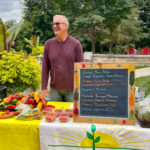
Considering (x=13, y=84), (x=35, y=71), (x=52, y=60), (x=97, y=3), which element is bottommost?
(x=13, y=84)

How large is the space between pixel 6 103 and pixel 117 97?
4.13 ft

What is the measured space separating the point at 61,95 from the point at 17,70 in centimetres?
285

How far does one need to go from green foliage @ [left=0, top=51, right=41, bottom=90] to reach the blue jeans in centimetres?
268

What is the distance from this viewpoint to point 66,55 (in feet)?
8.43

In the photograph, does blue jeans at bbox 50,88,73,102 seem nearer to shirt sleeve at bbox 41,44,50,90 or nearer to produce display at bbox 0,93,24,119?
shirt sleeve at bbox 41,44,50,90

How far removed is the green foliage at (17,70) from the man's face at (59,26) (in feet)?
9.91

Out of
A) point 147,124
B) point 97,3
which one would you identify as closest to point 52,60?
point 147,124

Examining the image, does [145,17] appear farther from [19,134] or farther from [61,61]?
[19,134]

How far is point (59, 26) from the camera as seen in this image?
2373 millimetres

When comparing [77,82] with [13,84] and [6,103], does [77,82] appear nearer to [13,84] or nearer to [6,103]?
[6,103]

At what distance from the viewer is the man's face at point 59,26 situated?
233 cm

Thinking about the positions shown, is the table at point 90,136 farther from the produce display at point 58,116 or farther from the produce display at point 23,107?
the produce display at point 23,107

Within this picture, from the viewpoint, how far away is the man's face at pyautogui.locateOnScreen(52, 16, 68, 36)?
233 cm

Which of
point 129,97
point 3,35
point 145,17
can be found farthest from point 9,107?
point 145,17
